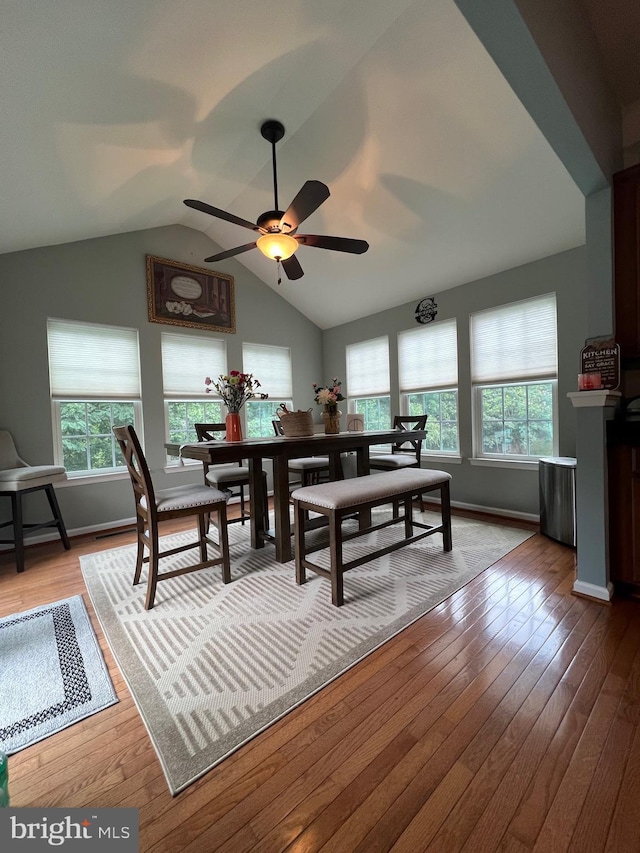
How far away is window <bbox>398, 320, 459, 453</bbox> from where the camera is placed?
3967mm

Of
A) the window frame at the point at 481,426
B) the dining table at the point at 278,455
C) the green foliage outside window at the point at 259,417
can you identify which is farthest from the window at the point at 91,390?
the window frame at the point at 481,426

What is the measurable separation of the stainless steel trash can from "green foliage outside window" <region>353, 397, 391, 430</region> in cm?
206

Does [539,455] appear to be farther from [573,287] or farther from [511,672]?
[511,672]

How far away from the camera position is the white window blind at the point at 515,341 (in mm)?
3227

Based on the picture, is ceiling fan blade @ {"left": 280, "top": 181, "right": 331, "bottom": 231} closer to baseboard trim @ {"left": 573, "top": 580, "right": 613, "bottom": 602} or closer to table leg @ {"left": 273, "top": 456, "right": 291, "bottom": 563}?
table leg @ {"left": 273, "top": 456, "right": 291, "bottom": 563}

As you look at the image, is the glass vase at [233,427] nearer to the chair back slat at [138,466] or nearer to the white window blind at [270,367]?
the chair back slat at [138,466]

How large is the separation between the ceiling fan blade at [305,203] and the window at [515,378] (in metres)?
2.34

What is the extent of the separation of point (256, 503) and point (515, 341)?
2979 millimetres

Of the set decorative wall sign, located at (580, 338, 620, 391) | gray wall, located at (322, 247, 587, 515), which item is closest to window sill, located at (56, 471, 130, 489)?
gray wall, located at (322, 247, 587, 515)

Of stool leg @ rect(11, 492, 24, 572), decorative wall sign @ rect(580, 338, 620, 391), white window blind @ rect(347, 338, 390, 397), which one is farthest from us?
white window blind @ rect(347, 338, 390, 397)

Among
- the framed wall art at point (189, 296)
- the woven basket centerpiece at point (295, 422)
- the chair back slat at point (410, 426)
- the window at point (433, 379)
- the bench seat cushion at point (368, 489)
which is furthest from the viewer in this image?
the window at point (433, 379)

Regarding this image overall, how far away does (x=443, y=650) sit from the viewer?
156cm

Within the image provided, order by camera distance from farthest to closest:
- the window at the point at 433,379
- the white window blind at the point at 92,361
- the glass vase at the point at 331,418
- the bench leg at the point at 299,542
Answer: the window at the point at 433,379, the white window blind at the point at 92,361, the glass vase at the point at 331,418, the bench leg at the point at 299,542

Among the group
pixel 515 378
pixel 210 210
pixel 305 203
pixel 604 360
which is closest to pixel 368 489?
pixel 604 360
